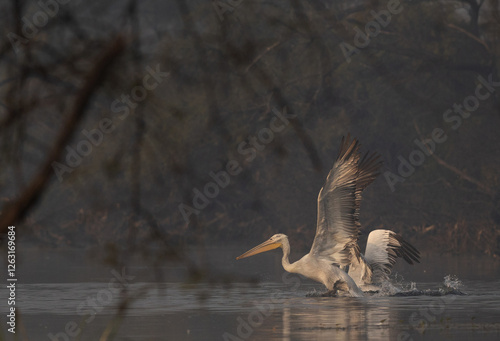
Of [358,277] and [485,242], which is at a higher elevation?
[485,242]

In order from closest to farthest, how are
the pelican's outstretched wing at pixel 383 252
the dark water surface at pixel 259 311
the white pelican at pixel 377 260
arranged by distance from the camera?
the dark water surface at pixel 259 311
the white pelican at pixel 377 260
the pelican's outstretched wing at pixel 383 252

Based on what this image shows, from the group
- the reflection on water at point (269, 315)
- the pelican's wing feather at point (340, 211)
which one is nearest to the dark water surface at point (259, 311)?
the reflection on water at point (269, 315)

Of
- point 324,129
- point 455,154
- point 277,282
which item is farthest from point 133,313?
point 324,129

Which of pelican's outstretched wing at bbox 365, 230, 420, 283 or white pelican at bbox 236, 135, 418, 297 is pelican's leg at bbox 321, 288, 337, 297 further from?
pelican's outstretched wing at bbox 365, 230, 420, 283

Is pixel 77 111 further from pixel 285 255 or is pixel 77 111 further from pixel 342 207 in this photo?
pixel 285 255

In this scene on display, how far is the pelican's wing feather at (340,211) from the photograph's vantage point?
16328mm

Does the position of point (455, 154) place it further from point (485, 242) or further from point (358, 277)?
point (358, 277)

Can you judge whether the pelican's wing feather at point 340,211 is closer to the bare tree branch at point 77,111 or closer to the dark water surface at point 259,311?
the dark water surface at point 259,311

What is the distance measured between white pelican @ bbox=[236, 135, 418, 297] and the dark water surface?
0.46m

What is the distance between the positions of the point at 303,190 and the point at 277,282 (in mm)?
21403

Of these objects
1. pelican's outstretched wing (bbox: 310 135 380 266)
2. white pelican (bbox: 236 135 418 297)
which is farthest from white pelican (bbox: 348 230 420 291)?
pelican's outstretched wing (bbox: 310 135 380 266)

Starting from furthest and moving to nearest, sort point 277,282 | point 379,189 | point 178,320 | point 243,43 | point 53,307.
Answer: point 379,189
point 277,282
point 53,307
point 178,320
point 243,43

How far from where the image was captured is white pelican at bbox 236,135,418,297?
16.4 meters

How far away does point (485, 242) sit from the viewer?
34.0m
